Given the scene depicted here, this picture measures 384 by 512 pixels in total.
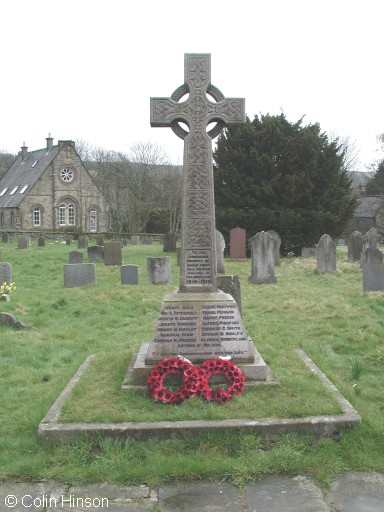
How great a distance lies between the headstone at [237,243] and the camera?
72.2 ft

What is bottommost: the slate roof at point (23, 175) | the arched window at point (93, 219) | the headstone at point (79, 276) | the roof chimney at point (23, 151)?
the headstone at point (79, 276)

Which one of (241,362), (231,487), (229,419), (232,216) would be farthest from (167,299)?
(232,216)

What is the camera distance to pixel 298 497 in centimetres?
353

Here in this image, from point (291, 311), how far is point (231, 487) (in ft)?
22.4

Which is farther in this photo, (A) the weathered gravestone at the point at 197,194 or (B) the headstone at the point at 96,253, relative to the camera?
(B) the headstone at the point at 96,253

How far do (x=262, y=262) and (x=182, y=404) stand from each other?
1028cm

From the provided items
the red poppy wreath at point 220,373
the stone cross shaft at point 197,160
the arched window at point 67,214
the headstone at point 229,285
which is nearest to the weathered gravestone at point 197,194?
the stone cross shaft at point 197,160

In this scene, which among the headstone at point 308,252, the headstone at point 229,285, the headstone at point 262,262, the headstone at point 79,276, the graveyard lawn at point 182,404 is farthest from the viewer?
the headstone at point 308,252

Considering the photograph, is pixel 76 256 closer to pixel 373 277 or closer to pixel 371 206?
pixel 373 277

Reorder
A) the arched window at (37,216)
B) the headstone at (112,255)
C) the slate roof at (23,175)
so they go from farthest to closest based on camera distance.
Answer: the slate roof at (23,175), the arched window at (37,216), the headstone at (112,255)

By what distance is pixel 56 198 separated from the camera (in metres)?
50.8

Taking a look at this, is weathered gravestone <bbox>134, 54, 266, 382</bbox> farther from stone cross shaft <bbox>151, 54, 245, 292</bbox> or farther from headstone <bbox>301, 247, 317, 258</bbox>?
headstone <bbox>301, 247, 317, 258</bbox>

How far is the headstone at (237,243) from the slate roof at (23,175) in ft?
108

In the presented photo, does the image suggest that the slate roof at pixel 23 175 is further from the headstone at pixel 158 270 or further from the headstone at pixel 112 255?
the headstone at pixel 158 270
